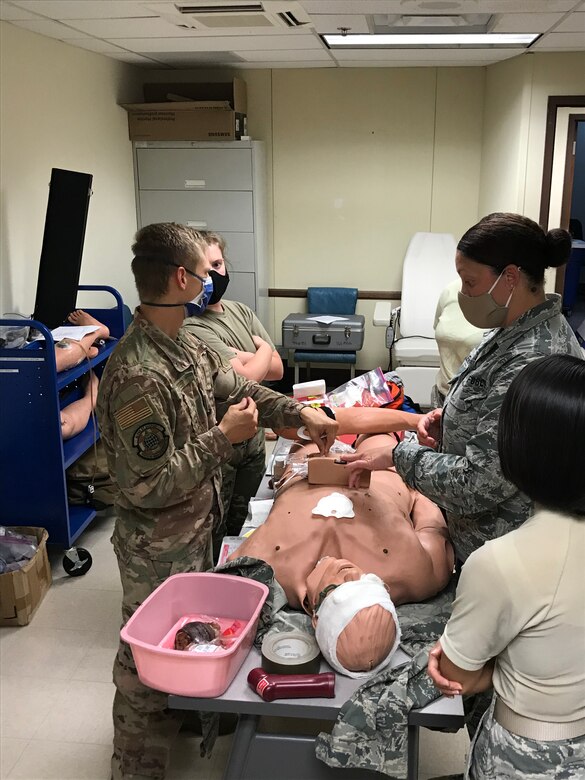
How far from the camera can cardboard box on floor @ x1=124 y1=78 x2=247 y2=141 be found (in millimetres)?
5059

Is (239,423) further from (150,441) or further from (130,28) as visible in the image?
(130,28)

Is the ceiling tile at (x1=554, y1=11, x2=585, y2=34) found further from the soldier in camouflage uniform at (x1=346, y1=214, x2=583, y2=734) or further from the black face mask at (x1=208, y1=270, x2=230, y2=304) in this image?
the soldier in camouflage uniform at (x1=346, y1=214, x2=583, y2=734)

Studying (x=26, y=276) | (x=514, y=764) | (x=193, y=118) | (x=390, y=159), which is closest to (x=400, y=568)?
(x=514, y=764)

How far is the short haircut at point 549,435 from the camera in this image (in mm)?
1061

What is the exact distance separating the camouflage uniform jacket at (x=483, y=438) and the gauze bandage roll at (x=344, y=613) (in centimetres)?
30

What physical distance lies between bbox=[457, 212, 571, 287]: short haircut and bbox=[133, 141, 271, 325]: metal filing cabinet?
372 centimetres

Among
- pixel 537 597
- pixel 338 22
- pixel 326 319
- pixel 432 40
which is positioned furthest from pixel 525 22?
pixel 537 597

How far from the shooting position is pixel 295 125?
5.74 meters

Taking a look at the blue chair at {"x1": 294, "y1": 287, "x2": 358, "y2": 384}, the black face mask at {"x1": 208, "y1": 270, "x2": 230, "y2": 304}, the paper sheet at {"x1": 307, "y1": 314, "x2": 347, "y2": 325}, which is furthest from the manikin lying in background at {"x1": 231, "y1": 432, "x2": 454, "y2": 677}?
the blue chair at {"x1": 294, "y1": 287, "x2": 358, "y2": 384}

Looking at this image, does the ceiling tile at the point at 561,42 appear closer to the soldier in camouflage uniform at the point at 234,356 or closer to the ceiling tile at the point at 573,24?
the ceiling tile at the point at 573,24

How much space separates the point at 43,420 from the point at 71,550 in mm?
629

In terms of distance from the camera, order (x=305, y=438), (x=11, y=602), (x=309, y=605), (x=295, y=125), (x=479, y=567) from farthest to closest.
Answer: (x=295, y=125)
(x=11, y=602)
(x=305, y=438)
(x=309, y=605)
(x=479, y=567)

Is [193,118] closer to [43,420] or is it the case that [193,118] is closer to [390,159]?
[390,159]

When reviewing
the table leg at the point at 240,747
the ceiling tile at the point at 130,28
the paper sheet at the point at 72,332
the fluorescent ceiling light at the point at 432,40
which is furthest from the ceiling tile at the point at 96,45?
the table leg at the point at 240,747
